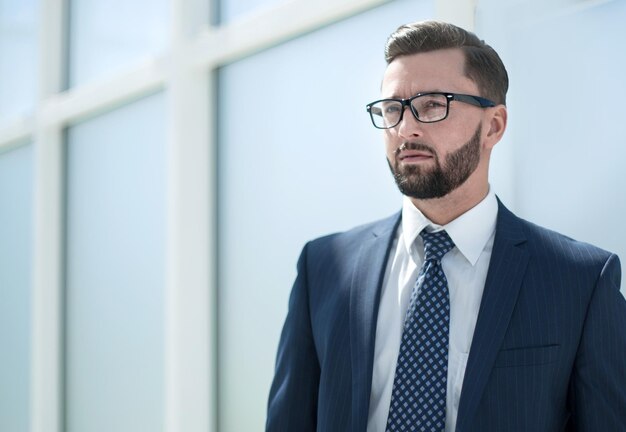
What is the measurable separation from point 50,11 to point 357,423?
3.32 metres

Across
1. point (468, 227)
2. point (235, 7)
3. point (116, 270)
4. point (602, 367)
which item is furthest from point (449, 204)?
point (116, 270)

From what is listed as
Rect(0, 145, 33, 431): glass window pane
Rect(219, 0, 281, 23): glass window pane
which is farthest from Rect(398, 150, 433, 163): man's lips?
Rect(0, 145, 33, 431): glass window pane

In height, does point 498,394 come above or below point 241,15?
below

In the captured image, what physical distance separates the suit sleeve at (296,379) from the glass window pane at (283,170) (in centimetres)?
75

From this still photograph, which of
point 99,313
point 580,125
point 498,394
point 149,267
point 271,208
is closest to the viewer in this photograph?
point 498,394

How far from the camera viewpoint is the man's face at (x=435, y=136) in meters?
1.59

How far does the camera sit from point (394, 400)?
157cm

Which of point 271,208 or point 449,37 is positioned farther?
point 271,208

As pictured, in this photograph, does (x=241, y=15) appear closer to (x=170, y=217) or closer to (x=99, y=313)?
(x=170, y=217)

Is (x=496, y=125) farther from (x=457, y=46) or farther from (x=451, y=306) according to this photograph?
(x=451, y=306)

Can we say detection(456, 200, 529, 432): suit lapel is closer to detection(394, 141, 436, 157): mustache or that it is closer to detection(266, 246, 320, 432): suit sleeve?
detection(394, 141, 436, 157): mustache

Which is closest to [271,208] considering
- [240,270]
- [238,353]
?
[240,270]

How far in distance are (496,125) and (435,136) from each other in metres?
0.16

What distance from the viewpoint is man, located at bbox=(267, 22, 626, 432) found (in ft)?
4.80
